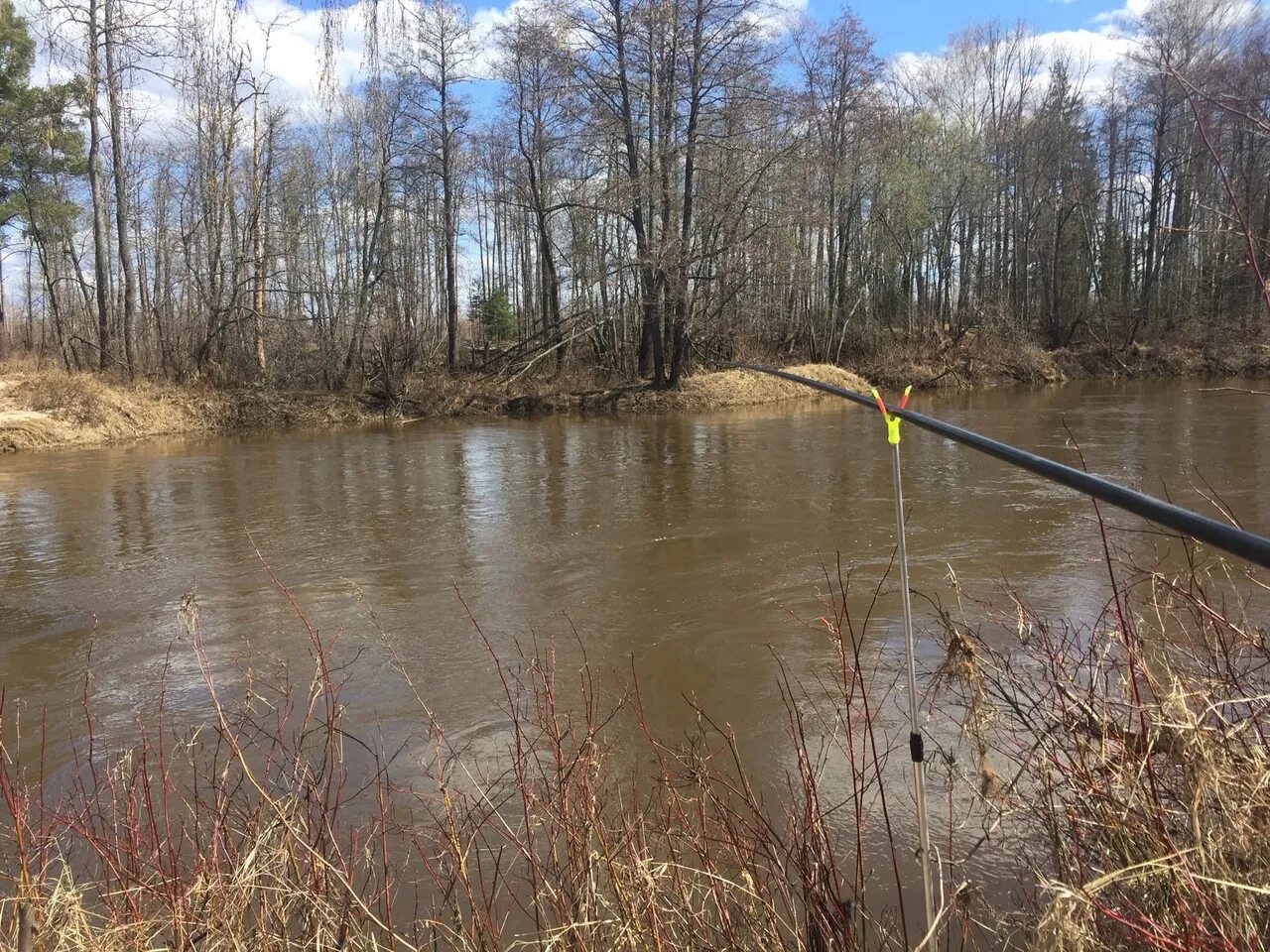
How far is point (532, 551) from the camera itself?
877 centimetres

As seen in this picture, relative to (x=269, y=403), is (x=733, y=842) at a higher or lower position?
lower

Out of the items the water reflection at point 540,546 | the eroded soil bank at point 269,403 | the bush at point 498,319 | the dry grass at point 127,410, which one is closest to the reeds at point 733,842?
the water reflection at point 540,546

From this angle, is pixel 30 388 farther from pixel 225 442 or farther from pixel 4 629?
pixel 4 629

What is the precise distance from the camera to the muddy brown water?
566cm

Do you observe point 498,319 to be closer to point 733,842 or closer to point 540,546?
point 540,546

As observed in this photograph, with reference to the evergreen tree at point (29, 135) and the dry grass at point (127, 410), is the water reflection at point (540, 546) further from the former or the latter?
the evergreen tree at point (29, 135)

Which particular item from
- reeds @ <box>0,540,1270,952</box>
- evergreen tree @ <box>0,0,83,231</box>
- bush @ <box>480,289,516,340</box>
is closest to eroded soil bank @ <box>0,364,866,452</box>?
evergreen tree @ <box>0,0,83,231</box>

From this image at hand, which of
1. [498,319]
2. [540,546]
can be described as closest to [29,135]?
[498,319]

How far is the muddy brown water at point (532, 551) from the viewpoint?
566cm

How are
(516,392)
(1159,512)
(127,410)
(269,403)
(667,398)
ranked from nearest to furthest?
(1159,512) < (127,410) < (269,403) < (667,398) < (516,392)

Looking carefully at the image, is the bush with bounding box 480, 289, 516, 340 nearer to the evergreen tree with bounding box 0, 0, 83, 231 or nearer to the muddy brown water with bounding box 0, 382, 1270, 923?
the evergreen tree with bounding box 0, 0, 83, 231

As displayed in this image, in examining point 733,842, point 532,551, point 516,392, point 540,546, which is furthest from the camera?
point 516,392

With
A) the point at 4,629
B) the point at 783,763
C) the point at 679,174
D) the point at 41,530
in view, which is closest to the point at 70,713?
the point at 4,629

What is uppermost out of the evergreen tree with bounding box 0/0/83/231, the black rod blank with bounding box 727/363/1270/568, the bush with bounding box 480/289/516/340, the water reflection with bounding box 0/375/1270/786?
the evergreen tree with bounding box 0/0/83/231
